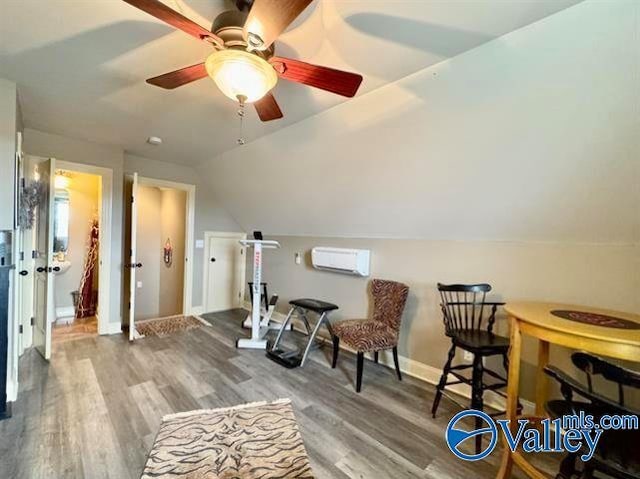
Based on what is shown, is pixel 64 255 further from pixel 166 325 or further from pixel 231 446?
pixel 231 446

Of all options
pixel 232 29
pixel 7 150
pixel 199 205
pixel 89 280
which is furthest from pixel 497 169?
pixel 89 280

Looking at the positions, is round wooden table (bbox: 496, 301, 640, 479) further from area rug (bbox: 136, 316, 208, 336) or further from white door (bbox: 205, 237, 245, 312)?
white door (bbox: 205, 237, 245, 312)

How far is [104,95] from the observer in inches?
91.1

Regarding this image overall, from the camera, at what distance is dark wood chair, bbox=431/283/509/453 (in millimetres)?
2012

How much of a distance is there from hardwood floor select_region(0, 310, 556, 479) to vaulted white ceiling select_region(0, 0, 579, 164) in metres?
2.48

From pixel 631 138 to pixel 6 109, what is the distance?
13.5 ft

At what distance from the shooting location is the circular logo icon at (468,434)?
1795mm

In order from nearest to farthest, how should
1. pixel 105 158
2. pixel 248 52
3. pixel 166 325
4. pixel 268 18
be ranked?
pixel 268 18 → pixel 248 52 → pixel 105 158 → pixel 166 325

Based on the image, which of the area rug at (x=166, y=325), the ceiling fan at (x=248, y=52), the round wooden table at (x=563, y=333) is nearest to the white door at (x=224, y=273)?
the area rug at (x=166, y=325)

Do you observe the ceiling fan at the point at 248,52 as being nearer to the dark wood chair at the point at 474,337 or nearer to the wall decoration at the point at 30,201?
the dark wood chair at the point at 474,337

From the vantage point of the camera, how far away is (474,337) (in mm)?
2162

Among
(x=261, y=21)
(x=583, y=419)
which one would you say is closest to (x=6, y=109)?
(x=261, y=21)

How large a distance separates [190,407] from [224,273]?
9.89 feet

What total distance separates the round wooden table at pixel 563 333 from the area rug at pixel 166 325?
3865mm
